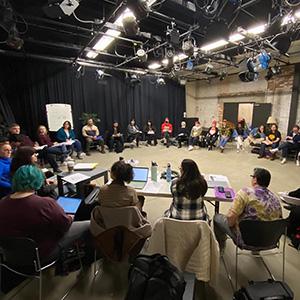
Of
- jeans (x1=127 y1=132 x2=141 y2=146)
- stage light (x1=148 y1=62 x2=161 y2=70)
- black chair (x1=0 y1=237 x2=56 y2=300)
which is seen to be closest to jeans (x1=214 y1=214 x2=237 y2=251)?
black chair (x1=0 y1=237 x2=56 y2=300)

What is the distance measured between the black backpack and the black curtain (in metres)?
6.58

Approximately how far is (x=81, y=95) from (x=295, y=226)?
7.30m

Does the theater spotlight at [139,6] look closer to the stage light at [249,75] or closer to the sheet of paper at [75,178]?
the sheet of paper at [75,178]

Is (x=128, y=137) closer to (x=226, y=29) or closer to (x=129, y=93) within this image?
(x=129, y=93)

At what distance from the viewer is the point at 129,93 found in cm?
885

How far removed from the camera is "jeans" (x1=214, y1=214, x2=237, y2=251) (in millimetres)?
1822

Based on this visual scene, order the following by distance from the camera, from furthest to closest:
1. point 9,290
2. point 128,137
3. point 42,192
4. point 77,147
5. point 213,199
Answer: point 128,137 < point 77,147 < point 42,192 < point 213,199 < point 9,290

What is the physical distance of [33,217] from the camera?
4.74 ft

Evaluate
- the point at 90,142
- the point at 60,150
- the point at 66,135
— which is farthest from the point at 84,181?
the point at 90,142

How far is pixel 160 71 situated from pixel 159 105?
65.9 inches

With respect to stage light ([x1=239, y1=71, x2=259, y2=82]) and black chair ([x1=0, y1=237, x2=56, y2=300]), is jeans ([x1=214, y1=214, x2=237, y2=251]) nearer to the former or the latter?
black chair ([x1=0, y1=237, x2=56, y2=300])

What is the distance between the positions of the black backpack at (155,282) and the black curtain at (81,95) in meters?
6.58

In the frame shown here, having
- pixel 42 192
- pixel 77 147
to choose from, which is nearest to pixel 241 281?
pixel 42 192

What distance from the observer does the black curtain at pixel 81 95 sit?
609 centimetres
